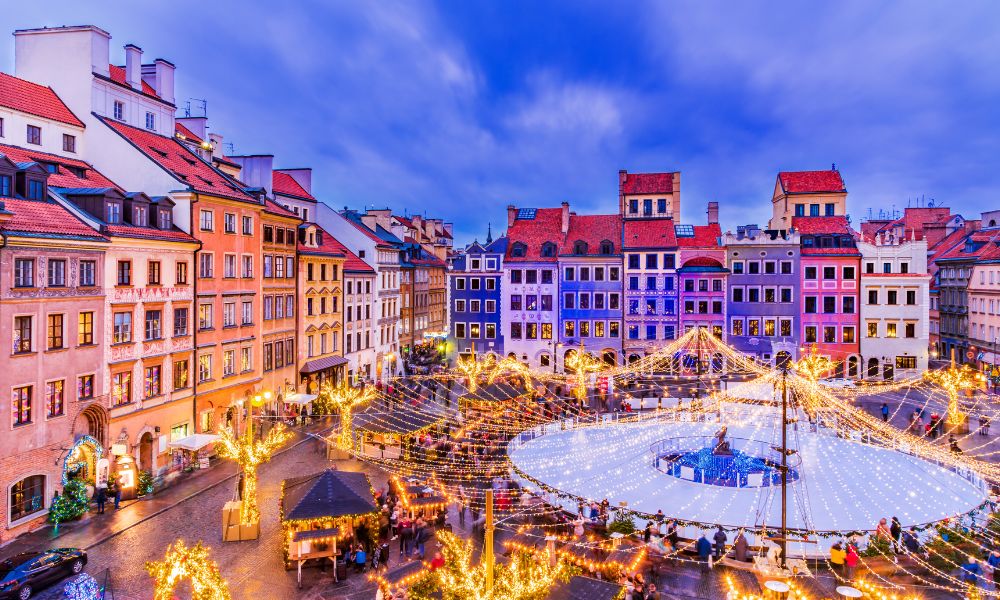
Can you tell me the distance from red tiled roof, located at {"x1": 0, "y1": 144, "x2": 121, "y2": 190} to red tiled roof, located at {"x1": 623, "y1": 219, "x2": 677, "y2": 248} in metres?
42.0

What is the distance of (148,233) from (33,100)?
29.9ft

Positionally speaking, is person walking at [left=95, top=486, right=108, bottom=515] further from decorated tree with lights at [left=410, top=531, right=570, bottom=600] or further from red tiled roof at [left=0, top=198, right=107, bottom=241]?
decorated tree with lights at [left=410, top=531, right=570, bottom=600]

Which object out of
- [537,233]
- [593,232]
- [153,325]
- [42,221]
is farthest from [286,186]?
[42,221]

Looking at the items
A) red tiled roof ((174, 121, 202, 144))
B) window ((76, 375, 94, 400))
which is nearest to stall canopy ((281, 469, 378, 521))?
window ((76, 375, 94, 400))

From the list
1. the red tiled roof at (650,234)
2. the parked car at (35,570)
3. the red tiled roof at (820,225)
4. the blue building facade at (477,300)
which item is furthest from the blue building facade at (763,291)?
the parked car at (35,570)

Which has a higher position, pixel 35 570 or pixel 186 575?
pixel 186 575

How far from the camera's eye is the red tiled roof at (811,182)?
62.5m

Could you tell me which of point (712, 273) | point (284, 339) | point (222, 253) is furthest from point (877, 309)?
point (222, 253)

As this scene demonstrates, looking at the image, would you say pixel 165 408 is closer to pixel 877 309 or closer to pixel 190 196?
pixel 190 196

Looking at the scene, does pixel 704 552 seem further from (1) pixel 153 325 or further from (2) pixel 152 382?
(1) pixel 153 325

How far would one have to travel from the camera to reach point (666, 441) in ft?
109

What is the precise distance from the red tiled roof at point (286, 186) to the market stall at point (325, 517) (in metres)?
32.0

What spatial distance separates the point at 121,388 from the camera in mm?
28297

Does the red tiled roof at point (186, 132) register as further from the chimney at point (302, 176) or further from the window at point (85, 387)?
the window at point (85, 387)
